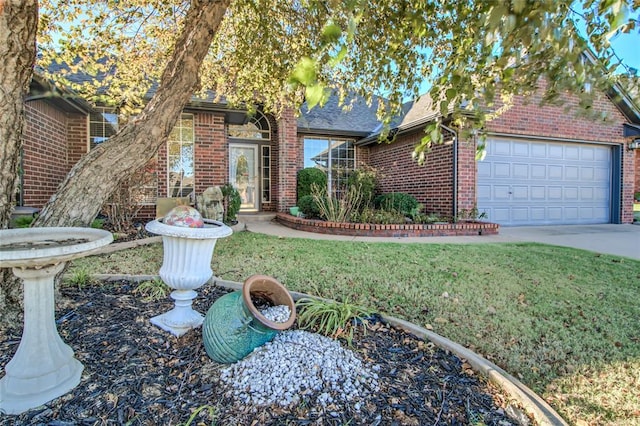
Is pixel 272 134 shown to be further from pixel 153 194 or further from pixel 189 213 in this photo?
pixel 189 213

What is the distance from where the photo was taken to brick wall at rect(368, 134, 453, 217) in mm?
8727

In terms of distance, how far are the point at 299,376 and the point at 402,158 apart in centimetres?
930

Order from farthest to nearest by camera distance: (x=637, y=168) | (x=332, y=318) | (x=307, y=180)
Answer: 1. (x=637, y=168)
2. (x=307, y=180)
3. (x=332, y=318)

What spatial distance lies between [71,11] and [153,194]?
466 cm

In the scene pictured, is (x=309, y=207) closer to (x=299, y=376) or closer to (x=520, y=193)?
(x=520, y=193)

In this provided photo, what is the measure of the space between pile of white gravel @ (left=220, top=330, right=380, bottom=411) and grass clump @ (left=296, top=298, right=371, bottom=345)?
0.27 metres

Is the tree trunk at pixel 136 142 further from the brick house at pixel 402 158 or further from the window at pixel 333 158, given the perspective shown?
the window at pixel 333 158

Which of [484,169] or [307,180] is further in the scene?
[307,180]

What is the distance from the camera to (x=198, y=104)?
8.20 meters

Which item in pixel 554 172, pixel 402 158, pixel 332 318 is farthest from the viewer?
pixel 402 158

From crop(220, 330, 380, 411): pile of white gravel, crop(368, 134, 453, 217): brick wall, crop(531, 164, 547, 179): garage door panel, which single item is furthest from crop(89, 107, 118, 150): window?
crop(531, 164, 547, 179): garage door panel

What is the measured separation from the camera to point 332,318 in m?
2.50

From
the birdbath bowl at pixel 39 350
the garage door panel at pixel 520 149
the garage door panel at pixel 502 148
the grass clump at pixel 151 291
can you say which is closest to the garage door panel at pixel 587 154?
the garage door panel at pixel 520 149

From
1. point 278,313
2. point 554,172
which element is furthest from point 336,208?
point 554,172
